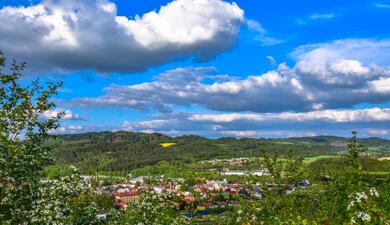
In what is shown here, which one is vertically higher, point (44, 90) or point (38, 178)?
point (44, 90)

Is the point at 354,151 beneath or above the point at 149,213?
above

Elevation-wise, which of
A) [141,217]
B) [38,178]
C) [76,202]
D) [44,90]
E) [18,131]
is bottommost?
[141,217]

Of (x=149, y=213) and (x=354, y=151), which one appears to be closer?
(x=354, y=151)

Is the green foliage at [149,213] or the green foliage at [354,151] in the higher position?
the green foliage at [354,151]

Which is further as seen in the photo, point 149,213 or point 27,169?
point 149,213

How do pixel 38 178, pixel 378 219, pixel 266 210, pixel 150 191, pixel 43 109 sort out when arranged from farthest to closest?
pixel 150 191 < pixel 266 210 < pixel 43 109 < pixel 38 178 < pixel 378 219

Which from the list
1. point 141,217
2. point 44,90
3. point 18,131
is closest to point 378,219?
point 18,131

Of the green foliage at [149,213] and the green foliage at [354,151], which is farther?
the green foliage at [149,213]

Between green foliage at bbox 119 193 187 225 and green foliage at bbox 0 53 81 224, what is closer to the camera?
green foliage at bbox 0 53 81 224

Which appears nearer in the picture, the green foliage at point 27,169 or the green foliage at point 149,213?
the green foliage at point 27,169

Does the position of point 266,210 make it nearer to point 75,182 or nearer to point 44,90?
point 75,182

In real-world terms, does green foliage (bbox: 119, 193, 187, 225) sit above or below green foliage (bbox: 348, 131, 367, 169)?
below
